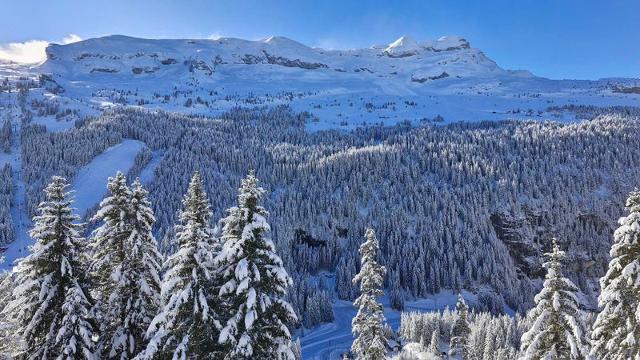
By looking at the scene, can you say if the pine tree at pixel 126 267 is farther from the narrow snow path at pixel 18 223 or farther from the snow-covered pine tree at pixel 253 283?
the narrow snow path at pixel 18 223

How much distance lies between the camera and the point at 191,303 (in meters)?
20.6

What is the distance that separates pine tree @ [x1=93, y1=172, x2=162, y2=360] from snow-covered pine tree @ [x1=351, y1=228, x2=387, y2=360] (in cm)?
1148

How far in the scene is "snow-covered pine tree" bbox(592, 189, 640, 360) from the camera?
20.2 meters


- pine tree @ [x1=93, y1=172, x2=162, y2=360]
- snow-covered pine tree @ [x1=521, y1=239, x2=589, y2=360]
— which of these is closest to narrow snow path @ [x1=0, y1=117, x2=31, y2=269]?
pine tree @ [x1=93, y1=172, x2=162, y2=360]

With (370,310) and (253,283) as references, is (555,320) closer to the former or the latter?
(253,283)

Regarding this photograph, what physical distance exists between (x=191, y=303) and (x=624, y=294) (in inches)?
704

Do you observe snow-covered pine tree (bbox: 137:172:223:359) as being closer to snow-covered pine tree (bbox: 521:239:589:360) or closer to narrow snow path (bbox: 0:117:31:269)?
snow-covered pine tree (bbox: 521:239:589:360)

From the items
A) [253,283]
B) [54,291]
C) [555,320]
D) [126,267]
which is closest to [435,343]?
[555,320]

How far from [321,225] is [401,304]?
50.1 meters

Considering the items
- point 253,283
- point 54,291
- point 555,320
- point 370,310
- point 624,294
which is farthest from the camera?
point 370,310

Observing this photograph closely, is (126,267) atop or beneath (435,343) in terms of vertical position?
atop

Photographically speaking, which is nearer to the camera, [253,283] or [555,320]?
[555,320]

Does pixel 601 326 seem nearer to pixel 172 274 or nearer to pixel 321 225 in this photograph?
pixel 172 274

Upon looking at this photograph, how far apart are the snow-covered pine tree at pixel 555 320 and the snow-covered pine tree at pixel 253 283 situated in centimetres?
977
